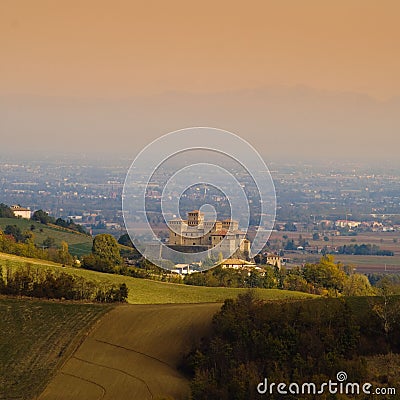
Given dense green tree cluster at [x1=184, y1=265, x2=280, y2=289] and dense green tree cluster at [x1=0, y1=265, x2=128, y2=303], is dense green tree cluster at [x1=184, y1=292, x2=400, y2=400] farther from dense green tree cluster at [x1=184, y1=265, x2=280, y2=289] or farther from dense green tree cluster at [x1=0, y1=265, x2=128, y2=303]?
dense green tree cluster at [x1=184, y1=265, x2=280, y2=289]

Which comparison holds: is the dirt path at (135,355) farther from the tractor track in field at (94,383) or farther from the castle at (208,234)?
the castle at (208,234)

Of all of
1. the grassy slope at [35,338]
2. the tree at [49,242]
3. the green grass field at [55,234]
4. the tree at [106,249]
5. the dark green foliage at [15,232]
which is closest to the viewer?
the grassy slope at [35,338]

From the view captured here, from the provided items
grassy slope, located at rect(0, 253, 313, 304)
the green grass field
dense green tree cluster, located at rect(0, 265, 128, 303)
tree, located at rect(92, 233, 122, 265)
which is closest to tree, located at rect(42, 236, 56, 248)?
the green grass field

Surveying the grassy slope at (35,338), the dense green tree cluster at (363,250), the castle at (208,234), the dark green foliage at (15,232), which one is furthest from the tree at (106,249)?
the dense green tree cluster at (363,250)

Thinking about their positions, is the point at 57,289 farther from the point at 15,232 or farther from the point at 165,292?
the point at 15,232

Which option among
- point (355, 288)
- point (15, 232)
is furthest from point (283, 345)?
point (15, 232)

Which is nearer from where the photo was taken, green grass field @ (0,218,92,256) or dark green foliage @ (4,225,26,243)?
dark green foliage @ (4,225,26,243)

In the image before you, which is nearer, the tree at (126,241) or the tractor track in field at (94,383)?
the tractor track in field at (94,383)
